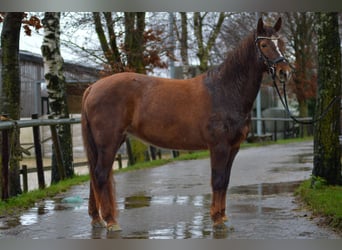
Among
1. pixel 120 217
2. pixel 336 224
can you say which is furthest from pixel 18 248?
pixel 336 224

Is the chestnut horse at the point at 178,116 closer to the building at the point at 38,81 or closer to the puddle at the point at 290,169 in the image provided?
the building at the point at 38,81

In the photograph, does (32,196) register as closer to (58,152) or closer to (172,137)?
(58,152)

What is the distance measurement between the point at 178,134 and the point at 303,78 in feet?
33.5

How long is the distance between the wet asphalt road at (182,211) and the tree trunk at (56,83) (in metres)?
0.63

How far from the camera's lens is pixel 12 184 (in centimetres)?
669

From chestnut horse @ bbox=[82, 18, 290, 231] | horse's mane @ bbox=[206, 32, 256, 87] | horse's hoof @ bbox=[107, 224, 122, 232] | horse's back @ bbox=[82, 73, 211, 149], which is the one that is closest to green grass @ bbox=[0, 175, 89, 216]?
chestnut horse @ bbox=[82, 18, 290, 231]

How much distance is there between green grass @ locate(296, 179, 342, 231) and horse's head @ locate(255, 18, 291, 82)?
1.19 m

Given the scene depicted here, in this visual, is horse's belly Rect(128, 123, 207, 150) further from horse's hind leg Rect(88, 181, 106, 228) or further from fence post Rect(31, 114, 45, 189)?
fence post Rect(31, 114, 45, 189)

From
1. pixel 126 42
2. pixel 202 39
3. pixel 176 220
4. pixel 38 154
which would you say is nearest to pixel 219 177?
pixel 176 220

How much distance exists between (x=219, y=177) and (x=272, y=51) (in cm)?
106

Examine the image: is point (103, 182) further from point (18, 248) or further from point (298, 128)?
point (298, 128)

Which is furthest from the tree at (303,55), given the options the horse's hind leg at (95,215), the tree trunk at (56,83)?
the horse's hind leg at (95,215)

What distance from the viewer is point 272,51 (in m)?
4.79

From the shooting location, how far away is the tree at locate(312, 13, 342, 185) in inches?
245
